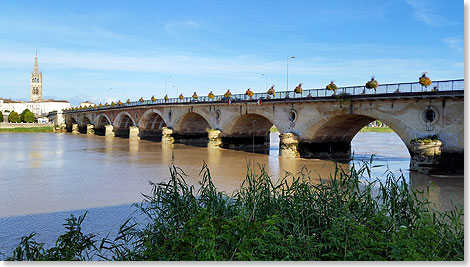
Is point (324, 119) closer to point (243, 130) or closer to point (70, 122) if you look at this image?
point (243, 130)

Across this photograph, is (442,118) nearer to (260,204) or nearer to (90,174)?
(260,204)

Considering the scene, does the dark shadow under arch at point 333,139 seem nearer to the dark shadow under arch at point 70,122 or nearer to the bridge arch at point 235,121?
the bridge arch at point 235,121

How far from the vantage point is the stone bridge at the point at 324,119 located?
20.5 metres

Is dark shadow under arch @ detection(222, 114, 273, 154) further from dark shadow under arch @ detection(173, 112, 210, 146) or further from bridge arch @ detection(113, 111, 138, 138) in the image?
bridge arch @ detection(113, 111, 138, 138)

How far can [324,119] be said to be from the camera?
2783cm

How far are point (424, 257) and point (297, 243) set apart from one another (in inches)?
71.3

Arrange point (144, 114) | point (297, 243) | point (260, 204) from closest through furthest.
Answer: point (297, 243) < point (260, 204) < point (144, 114)

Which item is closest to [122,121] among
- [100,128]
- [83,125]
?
[100,128]

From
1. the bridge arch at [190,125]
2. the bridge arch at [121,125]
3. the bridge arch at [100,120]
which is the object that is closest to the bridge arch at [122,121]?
the bridge arch at [121,125]

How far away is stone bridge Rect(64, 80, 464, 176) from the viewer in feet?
67.1

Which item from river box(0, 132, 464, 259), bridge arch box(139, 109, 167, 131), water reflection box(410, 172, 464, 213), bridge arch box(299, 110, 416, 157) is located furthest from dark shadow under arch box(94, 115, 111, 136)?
water reflection box(410, 172, 464, 213)

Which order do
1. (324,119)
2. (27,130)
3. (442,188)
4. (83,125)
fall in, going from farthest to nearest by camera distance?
(83,125), (27,130), (324,119), (442,188)

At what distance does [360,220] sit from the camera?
710cm

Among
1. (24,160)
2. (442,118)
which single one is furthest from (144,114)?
(442,118)
